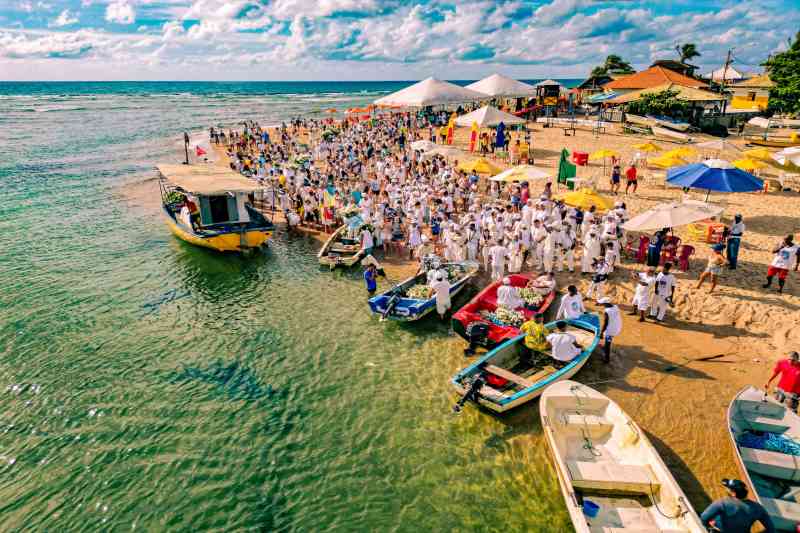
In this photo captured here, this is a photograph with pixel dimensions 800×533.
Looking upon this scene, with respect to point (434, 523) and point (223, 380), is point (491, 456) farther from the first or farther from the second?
point (223, 380)

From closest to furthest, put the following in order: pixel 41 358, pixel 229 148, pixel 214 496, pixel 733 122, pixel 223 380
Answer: pixel 214 496 → pixel 223 380 → pixel 41 358 → pixel 733 122 → pixel 229 148

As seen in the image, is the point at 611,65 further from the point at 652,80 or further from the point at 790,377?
the point at 790,377

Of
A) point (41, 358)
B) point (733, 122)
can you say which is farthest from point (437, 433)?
point (733, 122)

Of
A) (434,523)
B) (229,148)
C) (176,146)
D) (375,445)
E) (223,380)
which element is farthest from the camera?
(176,146)

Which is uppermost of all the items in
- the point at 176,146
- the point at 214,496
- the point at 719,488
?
the point at 176,146

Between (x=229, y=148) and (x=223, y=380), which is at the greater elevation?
(x=229, y=148)

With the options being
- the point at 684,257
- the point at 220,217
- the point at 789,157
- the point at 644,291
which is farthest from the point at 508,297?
the point at 789,157
